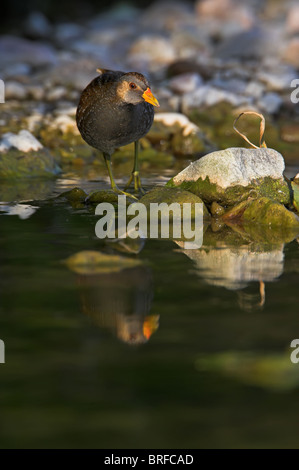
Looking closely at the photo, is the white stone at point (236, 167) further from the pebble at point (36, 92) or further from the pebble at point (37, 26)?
the pebble at point (37, 26)

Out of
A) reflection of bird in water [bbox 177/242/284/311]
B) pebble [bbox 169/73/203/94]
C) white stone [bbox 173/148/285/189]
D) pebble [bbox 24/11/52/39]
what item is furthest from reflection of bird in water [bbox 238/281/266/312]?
pebble [bbox 24/11/52/39]

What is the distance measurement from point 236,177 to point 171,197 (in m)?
0.65

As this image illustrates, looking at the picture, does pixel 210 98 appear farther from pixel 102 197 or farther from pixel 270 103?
pixel 102 197

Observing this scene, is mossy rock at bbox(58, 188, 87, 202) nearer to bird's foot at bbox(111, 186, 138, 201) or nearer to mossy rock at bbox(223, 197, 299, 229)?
bird's foot at bbox(111, 186, 138, 201)

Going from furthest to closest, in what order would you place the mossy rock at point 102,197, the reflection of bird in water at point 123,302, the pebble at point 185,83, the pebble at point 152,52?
the pebble at point 152,52, the pebble at point 185,83, the mossy rock at point 102,197, the reflection of bird in water at point 123,302

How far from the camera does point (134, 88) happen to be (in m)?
7.20

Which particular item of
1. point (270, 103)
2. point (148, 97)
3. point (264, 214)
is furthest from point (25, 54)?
point (264, 214)

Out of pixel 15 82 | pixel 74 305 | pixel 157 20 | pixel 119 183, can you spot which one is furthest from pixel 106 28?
pixel 74 305

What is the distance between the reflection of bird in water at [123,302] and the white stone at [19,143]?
4.83 meters

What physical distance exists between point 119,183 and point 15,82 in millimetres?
6613

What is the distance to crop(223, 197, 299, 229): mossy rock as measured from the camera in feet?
21.4

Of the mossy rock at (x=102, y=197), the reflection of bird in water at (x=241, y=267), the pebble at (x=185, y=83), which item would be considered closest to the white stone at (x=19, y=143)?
the mossy rock at (x=102, y=197)

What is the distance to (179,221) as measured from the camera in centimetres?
666

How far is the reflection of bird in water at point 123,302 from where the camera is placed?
4.14 metres
